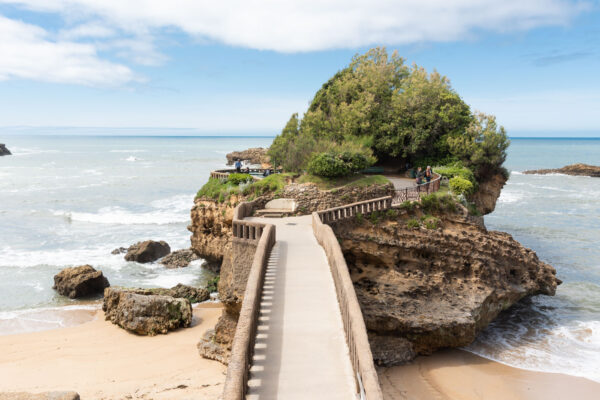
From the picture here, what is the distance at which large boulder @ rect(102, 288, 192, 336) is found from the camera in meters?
18.9

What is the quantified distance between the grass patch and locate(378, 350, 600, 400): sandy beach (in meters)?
9.66

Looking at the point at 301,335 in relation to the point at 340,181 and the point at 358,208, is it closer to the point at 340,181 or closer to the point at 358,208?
the point at 358,208

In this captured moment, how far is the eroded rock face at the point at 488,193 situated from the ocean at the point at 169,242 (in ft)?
20.3

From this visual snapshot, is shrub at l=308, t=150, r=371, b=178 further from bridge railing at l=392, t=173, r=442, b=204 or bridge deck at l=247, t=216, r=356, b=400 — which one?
bridge deck at l=247, t=216, r=356, b=400

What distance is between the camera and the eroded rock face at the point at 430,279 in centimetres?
1728

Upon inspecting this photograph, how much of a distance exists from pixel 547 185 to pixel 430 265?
61546 mm

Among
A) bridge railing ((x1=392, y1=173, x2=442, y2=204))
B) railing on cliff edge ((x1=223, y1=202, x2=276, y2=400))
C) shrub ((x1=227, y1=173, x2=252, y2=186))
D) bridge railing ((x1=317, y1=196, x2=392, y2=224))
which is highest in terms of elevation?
shrub ((x1=227, y1=173, x2=252, y2=186))

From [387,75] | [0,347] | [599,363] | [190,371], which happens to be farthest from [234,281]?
[387,75]

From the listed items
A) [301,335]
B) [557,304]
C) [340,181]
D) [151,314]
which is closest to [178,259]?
[151,314]

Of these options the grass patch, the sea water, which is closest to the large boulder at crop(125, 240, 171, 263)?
the sea water

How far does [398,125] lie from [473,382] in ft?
67.5

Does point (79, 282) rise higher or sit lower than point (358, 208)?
lower

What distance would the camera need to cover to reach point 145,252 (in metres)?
30.4

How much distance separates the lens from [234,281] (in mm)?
16672
